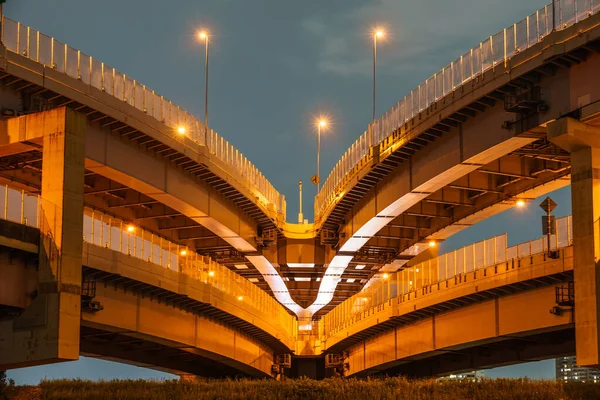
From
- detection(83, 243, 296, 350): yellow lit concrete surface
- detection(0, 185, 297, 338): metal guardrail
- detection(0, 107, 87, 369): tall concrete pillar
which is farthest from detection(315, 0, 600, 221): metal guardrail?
detection(0, 107, 87, 369): tall concrete pillar

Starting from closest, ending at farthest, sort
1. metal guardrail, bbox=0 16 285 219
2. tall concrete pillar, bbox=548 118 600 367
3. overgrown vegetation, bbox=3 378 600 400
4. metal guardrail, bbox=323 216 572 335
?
tall concrete pillar, bbox=548 118 600 367
overgrown vegetation, bbox=3 378 600 400
metal guardrail, bbox=0 16 285 219
metal guardrail, bbox=323 216 572 335

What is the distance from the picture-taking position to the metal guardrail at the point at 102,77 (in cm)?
3928

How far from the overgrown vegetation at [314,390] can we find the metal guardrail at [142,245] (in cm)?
631

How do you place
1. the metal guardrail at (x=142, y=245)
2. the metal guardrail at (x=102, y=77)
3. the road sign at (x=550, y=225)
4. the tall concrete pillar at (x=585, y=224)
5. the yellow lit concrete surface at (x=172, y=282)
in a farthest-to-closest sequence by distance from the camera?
1. the road sign at (x=550, y=225)
2. the yellow lit concrete surface at (x=172, y=282)
3. the metal guardrail at (x=102, y=77)
4. the tall concrete pillar at (x=585, y=224)
5. the metal guardrail at (x=142, y=245)

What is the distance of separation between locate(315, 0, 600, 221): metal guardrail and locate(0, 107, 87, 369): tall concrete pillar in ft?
56.8

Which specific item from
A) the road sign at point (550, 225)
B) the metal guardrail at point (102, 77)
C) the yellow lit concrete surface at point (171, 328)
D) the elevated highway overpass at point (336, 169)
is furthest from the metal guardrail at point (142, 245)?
the road sign at point (550, 225)

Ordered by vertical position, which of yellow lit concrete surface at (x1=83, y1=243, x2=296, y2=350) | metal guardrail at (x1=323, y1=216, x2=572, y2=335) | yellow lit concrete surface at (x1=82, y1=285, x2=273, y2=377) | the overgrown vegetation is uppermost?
metal guardrail at (x1=323, y1=216, x2=572, y2=335)

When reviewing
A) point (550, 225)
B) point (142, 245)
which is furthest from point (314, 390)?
point (142, 245)

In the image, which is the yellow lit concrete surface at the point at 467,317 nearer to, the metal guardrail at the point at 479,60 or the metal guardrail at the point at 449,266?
the metal guardrail at the point at 449,266

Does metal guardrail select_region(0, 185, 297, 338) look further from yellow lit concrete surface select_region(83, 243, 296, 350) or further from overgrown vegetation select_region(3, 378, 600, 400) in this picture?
overgrown vegetation select_region(3, 378, 600, 400)

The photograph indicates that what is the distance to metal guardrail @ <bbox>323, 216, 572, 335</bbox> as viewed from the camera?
1754 inches

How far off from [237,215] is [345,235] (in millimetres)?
7859

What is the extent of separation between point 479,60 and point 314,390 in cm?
1538

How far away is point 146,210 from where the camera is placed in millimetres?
61281
